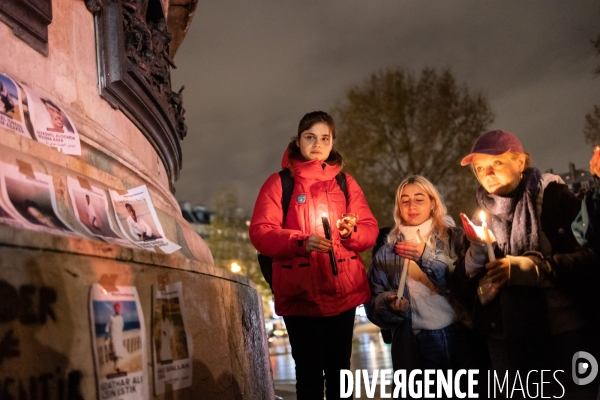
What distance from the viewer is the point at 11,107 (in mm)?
2801

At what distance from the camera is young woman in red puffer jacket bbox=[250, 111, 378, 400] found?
3445mm

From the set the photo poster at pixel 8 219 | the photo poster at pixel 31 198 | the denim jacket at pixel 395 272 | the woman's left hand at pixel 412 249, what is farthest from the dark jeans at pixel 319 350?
the photo poster at pixel 8 219

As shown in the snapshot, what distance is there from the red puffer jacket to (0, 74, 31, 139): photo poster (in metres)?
1.29

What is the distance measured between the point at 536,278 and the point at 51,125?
2482 mm

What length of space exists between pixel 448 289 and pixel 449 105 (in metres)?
17.3

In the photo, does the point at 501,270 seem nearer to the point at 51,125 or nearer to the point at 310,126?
the point at 310,126

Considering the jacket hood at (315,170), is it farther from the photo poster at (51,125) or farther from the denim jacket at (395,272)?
the photo poster at (51,125)

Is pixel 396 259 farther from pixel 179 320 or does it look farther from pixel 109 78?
pixel 109 78

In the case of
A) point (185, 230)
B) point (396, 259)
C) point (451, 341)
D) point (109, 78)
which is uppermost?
point (109, 78)

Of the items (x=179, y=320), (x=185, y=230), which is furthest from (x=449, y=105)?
(x=179, y=320)

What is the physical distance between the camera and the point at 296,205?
143 inches

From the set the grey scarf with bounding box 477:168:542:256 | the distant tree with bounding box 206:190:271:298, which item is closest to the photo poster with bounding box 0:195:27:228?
the grey scarf with bounding box 477:168:542:256

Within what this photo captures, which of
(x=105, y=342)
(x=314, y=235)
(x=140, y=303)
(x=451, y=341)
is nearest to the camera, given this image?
(x=105, y=342)

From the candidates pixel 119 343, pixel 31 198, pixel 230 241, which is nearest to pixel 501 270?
pixel 119 343
